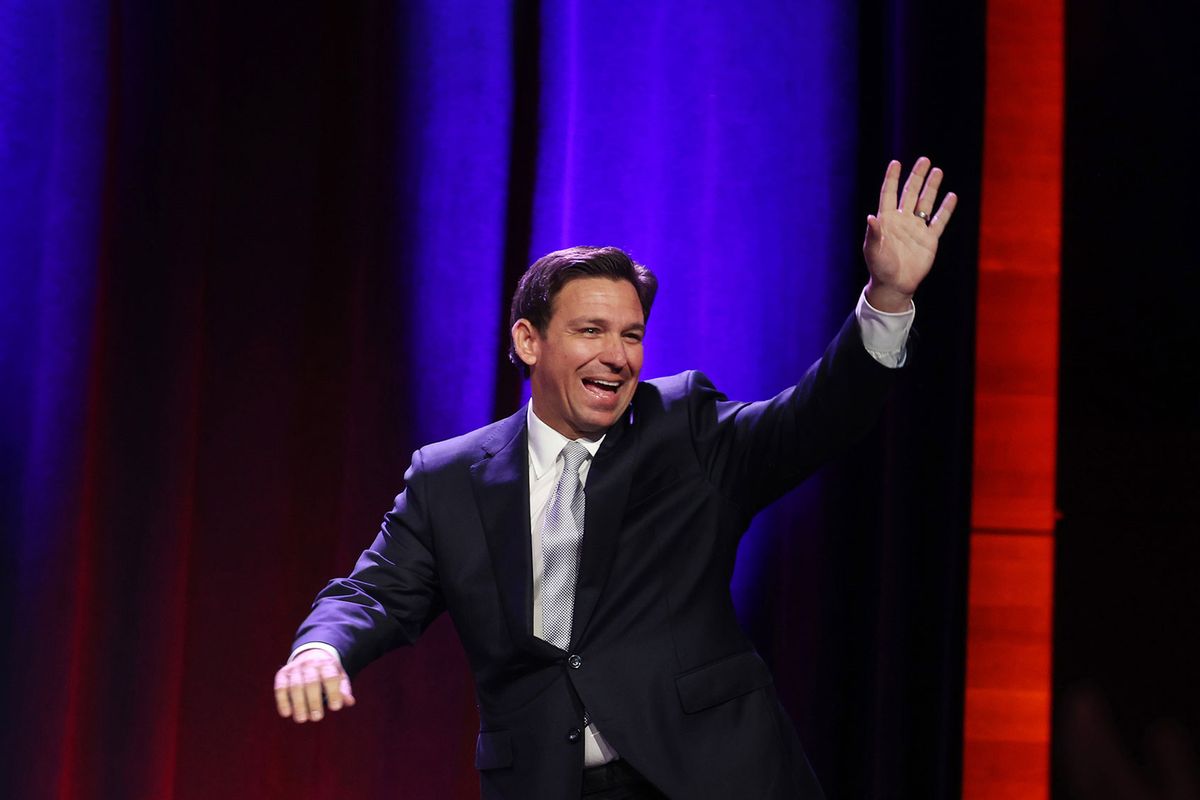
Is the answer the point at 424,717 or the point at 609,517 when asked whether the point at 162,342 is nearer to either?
→ the point at 424,717

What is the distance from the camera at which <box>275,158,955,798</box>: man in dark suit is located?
5.44 feet

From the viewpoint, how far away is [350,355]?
259 centimetres

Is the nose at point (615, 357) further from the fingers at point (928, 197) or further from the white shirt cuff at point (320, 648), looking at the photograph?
the white shirt cuff at point (320, 648)

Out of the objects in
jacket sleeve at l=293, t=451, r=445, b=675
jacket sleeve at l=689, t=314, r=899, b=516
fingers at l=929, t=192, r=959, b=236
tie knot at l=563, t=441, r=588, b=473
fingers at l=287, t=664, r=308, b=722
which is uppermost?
fingers at l=929, t=192, r=959, b=236

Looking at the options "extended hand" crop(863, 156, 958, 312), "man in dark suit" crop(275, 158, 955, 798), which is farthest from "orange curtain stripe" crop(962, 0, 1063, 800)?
"extended hand" crop(863, 156, 958, 312)

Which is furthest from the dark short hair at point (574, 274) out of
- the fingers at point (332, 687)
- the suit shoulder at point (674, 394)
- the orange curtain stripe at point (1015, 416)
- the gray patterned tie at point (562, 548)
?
the orange curtain stripe at point (1015, 416)

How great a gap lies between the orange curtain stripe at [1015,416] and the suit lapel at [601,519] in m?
1.08

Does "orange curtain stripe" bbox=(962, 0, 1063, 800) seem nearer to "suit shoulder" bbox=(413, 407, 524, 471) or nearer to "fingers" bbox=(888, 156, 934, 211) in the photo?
"fingers" bbox=(888, 156, 934, 211)

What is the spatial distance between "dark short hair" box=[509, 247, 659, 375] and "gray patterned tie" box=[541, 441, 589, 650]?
25 centimetres

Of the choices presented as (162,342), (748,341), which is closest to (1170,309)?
(748,341)

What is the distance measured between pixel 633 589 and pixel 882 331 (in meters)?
0.51

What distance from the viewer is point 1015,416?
103 inches

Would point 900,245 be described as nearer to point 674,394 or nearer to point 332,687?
point 674,394

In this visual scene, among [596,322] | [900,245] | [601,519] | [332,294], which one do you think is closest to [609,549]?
[601,519]
